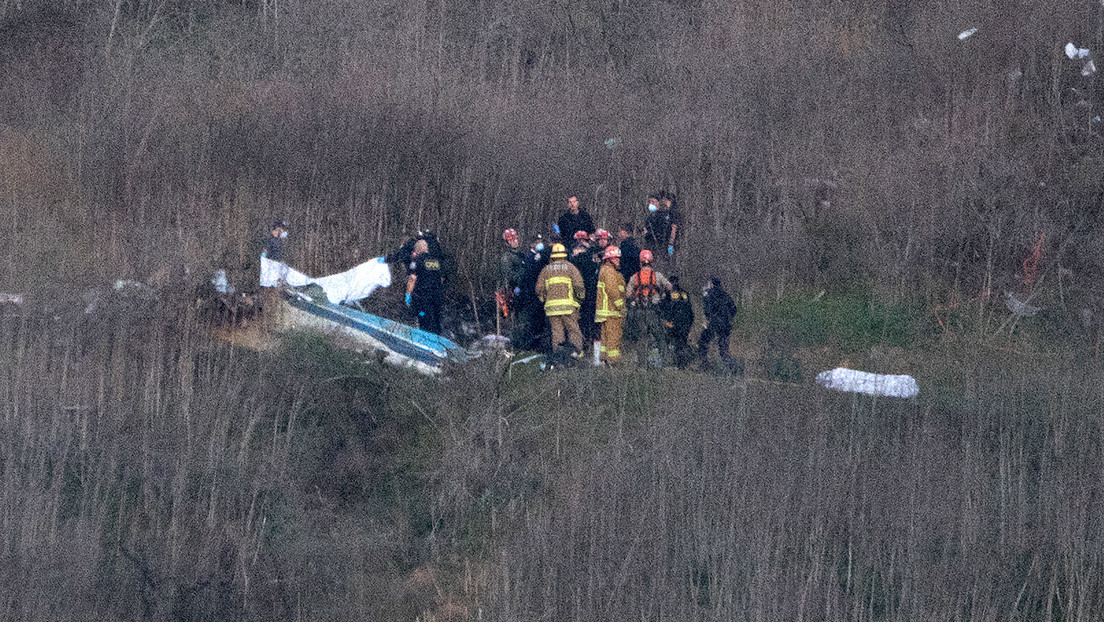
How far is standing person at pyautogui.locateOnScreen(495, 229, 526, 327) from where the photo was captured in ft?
48.2

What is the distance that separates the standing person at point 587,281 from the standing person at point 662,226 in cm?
176

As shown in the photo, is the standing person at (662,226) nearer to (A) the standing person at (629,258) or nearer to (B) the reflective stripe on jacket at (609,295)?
(A) the standing person at (629,258)

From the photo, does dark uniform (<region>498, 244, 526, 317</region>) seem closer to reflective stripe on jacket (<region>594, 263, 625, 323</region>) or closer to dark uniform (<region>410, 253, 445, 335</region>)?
dark uniform (<region>410, 253, 445, 335</region>)

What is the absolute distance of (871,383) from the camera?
1433 cm

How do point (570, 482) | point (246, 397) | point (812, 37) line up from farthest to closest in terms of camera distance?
1. point (812, 37)
2. point (246, 397)
3. point (570, 482)

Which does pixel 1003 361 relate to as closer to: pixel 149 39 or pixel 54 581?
pixel 54 581

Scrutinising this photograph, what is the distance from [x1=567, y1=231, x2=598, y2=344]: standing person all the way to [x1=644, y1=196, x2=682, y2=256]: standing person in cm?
176

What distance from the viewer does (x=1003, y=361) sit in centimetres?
1524

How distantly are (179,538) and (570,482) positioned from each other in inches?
130

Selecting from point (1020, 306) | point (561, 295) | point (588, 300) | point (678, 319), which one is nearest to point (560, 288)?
point (561, 295)

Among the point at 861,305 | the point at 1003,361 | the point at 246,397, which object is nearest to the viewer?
the point at 246,397

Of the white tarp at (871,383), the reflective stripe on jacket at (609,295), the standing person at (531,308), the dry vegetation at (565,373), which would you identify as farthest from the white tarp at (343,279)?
the white tarp at (871,383)

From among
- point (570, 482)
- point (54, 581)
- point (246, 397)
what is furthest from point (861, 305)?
point (54, 581)

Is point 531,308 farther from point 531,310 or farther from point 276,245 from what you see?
point 276,245
